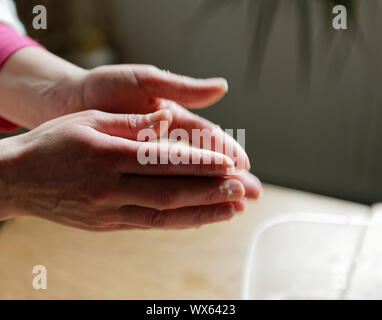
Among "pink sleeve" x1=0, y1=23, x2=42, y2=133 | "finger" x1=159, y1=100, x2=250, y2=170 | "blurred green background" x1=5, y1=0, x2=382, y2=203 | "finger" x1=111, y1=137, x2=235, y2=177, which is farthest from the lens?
"blurred green background" x1=5, y1=0, x2=382, y2=203

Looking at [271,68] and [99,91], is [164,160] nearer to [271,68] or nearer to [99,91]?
[99,91]

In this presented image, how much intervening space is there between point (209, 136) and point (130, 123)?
0.60 feet

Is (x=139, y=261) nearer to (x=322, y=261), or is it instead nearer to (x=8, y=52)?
(x=322, y=261)

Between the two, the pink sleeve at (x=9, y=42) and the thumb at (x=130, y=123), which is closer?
the thumb at (x=130, y=123)

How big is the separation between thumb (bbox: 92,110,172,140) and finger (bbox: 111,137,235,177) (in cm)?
4

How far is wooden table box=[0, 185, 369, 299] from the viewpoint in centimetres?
81

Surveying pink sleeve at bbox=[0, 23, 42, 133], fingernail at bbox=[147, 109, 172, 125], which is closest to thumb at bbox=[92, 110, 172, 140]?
fingernail at bbox=[147, 109, 172, 125]

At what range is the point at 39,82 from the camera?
2.63ft

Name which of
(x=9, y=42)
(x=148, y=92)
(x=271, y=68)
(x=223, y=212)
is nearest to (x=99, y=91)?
(x=148, y=92)

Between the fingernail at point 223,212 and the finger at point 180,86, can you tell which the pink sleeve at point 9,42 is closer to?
the finger at point 180,86

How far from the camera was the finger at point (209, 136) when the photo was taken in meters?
0.66

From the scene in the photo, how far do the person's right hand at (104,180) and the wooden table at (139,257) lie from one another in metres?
0.24

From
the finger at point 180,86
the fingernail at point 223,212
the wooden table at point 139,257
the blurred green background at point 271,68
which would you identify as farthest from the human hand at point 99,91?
the blurred green background at point 271,68

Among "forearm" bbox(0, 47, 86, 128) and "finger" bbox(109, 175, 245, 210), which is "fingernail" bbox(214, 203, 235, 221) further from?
"forearm" bbox(0, 47, 86, 128)
